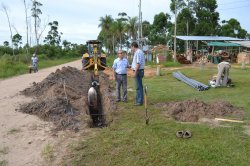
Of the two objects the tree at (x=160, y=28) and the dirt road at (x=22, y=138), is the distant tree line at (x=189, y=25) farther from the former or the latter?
the dirt road at (x=22, y=138)

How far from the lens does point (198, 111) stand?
9719 mm

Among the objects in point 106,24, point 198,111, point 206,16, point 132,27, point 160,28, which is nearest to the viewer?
point 198,111

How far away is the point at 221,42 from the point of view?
136 feet

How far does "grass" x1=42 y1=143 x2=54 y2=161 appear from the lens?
6.55m

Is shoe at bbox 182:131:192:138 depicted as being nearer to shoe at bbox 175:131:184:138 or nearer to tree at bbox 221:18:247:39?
shoe at bbox 175:131:184:138

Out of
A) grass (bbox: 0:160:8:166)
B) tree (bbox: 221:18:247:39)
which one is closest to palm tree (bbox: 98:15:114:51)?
tree (bbox: 221:18:247:39)

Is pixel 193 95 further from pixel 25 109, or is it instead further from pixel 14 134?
pixel 14 134

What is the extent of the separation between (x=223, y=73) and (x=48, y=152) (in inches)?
409

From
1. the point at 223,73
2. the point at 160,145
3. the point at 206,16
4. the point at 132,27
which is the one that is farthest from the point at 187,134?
the point at 132,27

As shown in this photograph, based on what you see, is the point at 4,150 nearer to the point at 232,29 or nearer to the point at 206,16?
the point at 206,16

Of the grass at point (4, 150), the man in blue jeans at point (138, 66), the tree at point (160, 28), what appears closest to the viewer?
the grass at point (4, 150)

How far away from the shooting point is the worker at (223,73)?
15.2 meters

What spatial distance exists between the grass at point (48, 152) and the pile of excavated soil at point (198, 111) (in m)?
3.47

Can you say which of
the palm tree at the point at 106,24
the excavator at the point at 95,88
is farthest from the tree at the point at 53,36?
the excavator at the point at 95,88
